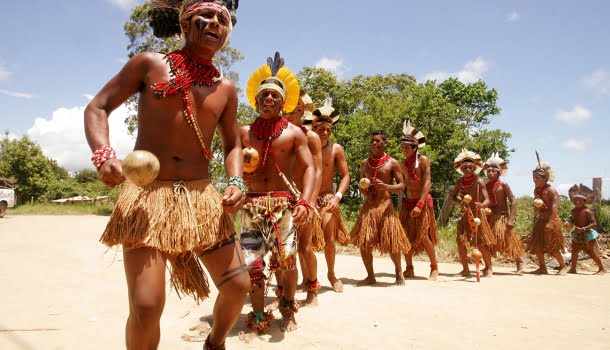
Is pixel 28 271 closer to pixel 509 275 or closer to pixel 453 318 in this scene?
pixel 453 318

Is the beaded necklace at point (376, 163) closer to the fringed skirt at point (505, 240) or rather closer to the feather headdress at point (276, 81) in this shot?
the feather headdress at point (276, 81)

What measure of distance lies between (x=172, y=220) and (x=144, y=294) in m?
0.34

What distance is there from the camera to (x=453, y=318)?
12.5 ft

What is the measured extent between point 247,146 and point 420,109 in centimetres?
1524

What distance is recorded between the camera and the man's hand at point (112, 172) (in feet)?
5.75

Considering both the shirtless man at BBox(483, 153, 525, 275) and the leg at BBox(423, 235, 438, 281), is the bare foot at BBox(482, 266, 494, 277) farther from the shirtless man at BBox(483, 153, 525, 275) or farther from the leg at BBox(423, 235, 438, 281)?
the leg at BBox(423, 235, 438, 281)

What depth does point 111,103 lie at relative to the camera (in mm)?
2074

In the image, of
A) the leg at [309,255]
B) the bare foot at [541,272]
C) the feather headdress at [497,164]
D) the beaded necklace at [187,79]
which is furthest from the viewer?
the feather headdress at [497,164]

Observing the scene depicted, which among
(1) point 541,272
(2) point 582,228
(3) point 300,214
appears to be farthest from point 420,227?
(3) point 300,214

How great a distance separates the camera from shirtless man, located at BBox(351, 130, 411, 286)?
18.3 ft

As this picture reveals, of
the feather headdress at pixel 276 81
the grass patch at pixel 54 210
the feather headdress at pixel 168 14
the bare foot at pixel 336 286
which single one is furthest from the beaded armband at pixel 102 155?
the grass patch at pixel 54 210

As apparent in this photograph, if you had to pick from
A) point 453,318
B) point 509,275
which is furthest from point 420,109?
point 453,318

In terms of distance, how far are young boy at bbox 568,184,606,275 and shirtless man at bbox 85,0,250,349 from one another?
6759mm

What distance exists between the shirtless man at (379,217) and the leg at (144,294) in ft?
12.6
